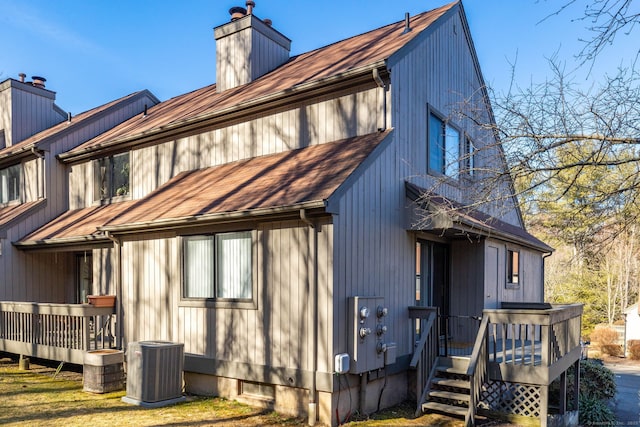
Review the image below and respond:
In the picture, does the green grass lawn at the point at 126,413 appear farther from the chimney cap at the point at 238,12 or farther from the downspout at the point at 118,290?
the chimney cap at the point at 238,12

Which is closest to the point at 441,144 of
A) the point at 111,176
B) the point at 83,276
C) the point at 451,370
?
the point at 451,370

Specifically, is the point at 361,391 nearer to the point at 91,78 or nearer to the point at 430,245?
the point at 430,245

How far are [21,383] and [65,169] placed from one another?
6.88 m

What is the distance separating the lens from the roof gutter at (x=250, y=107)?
28.4 ft

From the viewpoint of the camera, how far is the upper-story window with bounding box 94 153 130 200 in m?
12.9

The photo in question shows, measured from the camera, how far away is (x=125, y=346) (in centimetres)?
998

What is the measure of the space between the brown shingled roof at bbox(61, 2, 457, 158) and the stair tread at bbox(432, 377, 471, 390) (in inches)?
213

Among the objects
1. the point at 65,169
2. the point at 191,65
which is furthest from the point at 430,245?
the point at 191,65

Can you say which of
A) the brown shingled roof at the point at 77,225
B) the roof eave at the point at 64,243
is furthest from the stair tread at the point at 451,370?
the brown shingled roof at the point at 77,225

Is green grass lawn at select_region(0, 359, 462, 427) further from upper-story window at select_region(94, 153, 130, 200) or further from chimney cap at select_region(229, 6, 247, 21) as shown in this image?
chimney cap at select_region(229, 6, 247, 21)

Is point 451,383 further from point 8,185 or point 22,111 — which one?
point 22,111

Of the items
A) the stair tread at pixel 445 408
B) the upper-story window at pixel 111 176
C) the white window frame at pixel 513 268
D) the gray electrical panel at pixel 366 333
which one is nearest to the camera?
the gray electrical panel at pixel 366 333

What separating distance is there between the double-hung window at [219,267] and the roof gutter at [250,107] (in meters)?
2.88

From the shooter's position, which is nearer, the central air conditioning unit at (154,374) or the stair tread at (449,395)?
the stair tread at (449,395)
